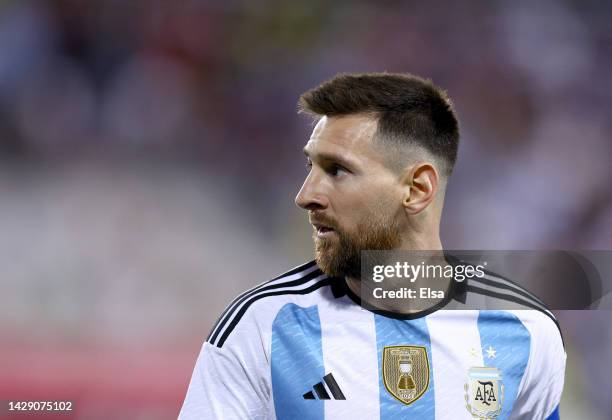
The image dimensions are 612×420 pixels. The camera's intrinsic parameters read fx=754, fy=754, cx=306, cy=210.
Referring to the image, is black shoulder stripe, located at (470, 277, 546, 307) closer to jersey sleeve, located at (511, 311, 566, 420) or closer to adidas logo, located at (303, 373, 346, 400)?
jersey sleeve, located at (511, 311, 566, 420)

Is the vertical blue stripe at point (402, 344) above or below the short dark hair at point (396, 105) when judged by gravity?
below

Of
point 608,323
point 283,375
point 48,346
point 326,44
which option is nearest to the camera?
point 283,375

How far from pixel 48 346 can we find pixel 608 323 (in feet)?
12.7

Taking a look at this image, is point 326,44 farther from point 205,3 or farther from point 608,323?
point 608,323

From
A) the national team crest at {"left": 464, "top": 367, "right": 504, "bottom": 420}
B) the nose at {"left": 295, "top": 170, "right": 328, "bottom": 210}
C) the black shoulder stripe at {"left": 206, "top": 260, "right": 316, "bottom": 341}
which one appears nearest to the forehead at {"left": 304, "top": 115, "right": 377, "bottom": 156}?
the nose at {"left": 295, "top": 170, "right": 328, "bottom": 210}

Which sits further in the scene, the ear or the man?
the ear

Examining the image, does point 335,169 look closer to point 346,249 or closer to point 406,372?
point 346,249

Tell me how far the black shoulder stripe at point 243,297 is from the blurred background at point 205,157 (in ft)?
9.41

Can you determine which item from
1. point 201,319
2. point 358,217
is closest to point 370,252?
point 358,217

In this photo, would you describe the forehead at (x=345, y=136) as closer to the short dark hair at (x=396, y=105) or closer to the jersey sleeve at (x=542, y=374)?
the short dark hair at (x=396, y=105)

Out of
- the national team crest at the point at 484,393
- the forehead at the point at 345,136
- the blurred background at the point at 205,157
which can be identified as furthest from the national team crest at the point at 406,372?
the blurred background at the point at 205,157

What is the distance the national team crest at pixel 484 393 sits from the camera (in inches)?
86.0

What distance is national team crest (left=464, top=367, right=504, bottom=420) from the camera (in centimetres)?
218

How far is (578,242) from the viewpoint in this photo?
18.1 feet
